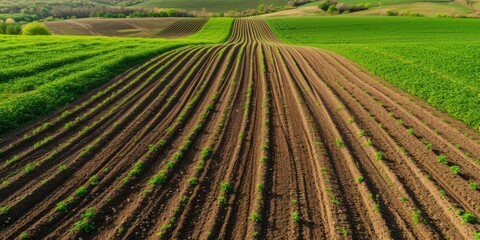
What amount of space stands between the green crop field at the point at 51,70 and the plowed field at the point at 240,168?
1.59 m

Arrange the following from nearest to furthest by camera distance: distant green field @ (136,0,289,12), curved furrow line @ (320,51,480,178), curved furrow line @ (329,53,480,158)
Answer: curved furrow line @ (320,51,480,178), curved furrow line @ (329,53,480,158), distant green field @ (136,0,289,12)

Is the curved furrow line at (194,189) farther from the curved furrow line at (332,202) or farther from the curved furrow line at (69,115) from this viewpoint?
the curved furrow line at (69,115)

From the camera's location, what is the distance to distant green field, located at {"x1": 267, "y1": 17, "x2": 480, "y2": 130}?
68.9 feet

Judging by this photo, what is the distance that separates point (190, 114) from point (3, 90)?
44.3 ft

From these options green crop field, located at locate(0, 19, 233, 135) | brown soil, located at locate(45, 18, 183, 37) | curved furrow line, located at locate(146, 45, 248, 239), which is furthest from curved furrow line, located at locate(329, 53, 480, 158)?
brown soil, located at locate(45, 18, 183, 37)

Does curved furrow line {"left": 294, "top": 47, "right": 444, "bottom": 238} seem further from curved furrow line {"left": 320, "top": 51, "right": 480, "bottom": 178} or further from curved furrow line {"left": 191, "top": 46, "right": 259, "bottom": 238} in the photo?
curved furrow line {"left": 191, "top": 46, "right": 259, "bottom": 238}

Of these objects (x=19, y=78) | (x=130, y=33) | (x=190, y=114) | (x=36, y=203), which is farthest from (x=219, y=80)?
(x=130, y=33)

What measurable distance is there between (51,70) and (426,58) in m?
36.6

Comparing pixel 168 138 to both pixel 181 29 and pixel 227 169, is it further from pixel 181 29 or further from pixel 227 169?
pixel 181 29

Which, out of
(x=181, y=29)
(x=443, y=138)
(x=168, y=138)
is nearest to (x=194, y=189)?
(x=168, y=138)

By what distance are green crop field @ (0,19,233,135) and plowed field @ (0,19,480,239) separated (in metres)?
1.59

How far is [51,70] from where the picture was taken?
990 inches

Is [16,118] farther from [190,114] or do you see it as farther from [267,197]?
[267,197]

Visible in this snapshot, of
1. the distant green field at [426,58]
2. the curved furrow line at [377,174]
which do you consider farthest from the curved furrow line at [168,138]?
the distant green field at [426,58]
